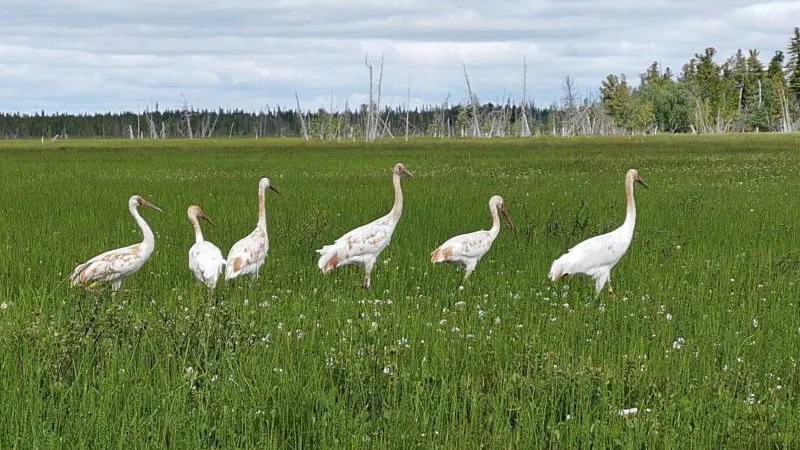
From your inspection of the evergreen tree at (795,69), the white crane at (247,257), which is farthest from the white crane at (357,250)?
the evergreen tree at (795,69)

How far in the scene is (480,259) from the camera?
504 inches

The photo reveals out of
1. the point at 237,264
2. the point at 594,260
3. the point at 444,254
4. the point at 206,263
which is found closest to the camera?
the point at 206,263

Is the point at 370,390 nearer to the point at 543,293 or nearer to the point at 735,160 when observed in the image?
the point at 543,293

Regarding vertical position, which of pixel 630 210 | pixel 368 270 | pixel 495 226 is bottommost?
pixel 368 270

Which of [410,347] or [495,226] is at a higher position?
[495,226]

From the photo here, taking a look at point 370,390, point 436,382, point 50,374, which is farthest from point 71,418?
point 436,382

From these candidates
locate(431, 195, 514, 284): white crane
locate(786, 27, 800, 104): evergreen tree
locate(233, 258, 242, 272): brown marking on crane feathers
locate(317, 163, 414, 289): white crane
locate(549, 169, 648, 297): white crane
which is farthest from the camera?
locate(786, 27, 800, 104): evergreen tree

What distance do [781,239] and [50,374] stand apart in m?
11.5

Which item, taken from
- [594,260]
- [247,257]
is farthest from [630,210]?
[247,257]

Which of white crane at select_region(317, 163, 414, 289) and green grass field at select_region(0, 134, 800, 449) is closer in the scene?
green grass field at select_region(0, 134, 800, 449)

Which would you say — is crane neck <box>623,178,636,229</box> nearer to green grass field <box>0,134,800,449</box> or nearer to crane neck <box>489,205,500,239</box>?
green grass field <box>0,134,800,449</box>

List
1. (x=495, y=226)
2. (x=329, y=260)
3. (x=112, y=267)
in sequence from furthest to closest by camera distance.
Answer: (x=495, y=226) → (x=329, y=260) → (x=112, y=267)

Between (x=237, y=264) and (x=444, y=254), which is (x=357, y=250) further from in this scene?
(x=237, y=264)

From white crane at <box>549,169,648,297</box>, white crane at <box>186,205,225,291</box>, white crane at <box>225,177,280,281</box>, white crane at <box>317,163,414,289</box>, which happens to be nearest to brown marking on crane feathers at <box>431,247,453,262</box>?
white crane at <box>317,163,414,289</box>
